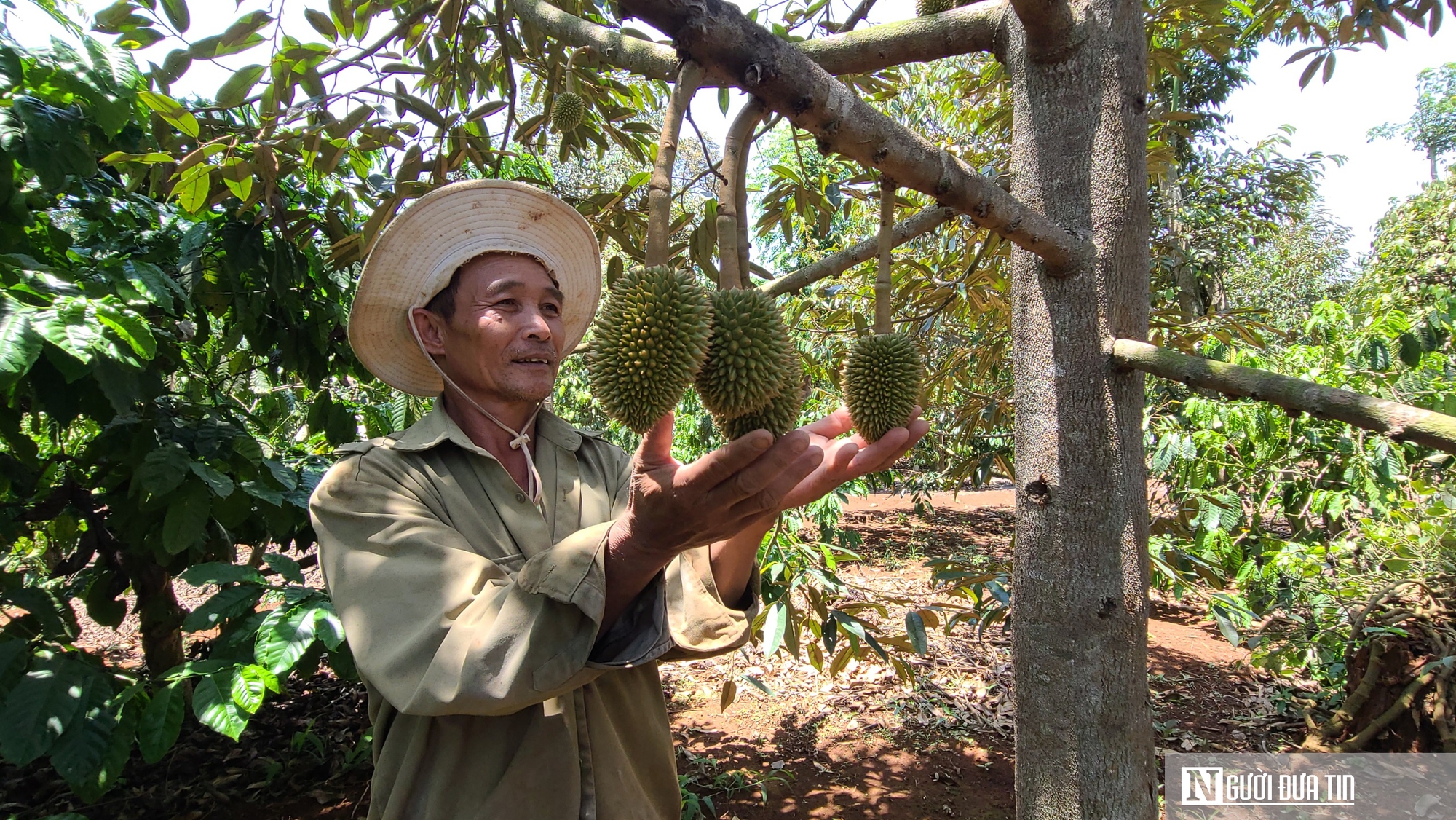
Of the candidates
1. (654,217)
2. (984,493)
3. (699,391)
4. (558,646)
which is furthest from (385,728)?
(984,493)

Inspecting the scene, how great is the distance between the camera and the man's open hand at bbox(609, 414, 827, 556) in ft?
3.06

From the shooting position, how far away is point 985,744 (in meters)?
3.48

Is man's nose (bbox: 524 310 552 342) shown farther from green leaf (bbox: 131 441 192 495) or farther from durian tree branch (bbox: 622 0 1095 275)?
green leaf (bbox: 131 441 192 495)

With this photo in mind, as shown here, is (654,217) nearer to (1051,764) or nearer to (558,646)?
(558,646)

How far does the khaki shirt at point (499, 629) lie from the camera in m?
1.03

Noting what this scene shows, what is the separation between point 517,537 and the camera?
1.45 meters

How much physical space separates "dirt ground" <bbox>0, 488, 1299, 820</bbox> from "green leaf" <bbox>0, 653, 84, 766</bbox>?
1443 millimetres

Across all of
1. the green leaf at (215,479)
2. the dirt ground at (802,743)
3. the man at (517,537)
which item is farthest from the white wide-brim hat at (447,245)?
the dirt ground at (802,743)

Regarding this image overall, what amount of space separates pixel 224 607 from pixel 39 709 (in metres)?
0.45

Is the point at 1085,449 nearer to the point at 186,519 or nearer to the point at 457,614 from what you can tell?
the point at 457,614

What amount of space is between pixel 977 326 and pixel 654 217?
290 cm

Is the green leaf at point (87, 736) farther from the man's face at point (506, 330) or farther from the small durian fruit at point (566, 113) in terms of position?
the small durian fruit at point (566, 113)

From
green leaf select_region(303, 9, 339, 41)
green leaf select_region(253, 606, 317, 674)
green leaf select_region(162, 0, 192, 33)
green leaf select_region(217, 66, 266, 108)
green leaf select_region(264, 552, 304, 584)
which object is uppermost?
green leaf select_region(303, 9, 339, 41)

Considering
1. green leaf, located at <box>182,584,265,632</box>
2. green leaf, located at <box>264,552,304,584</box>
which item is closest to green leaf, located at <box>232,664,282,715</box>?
green leaf, located at <box>182,584,265,632</box>
